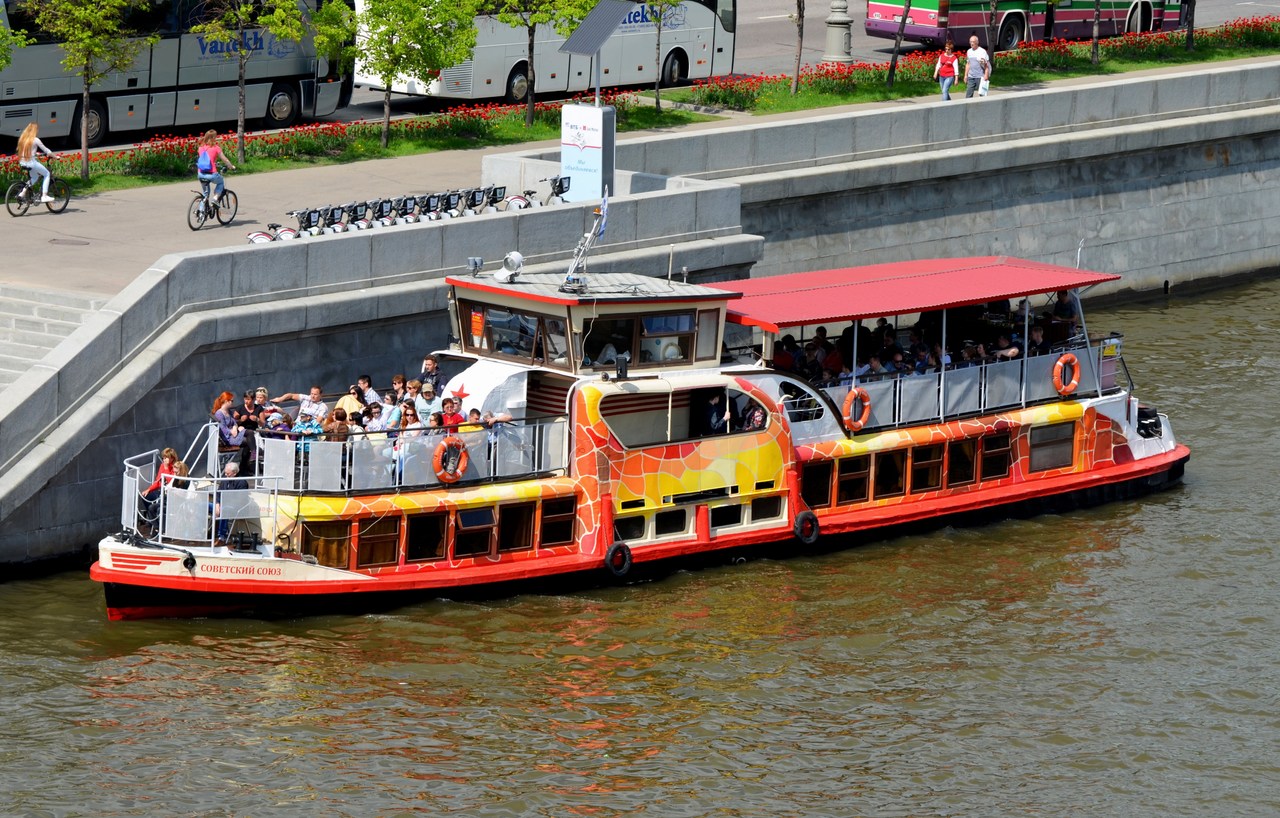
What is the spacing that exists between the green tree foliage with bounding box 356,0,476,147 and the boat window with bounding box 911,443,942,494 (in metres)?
14.4

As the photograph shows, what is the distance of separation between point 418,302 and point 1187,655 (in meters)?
10.7

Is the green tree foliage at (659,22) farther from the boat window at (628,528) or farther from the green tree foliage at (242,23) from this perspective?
the boat window at (628,528)

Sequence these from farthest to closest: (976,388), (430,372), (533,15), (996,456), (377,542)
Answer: (533,15), (996,456), (976,388), (430,372), (377,542)

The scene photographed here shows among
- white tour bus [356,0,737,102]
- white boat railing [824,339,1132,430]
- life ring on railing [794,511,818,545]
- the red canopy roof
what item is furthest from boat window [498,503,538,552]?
white tour bus [356,0,737,102]

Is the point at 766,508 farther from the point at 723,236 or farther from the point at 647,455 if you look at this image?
the point at 723,236

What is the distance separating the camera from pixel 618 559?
2405 centimetres

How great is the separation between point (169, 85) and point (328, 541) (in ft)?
61.6

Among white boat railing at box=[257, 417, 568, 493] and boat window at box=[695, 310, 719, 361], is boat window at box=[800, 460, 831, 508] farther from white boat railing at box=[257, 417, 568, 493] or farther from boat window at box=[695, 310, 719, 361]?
white boat railing at box=[257, 417, 568, 493]

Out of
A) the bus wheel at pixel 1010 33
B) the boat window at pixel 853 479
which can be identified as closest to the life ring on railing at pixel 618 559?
the boat window at pixel 853 479

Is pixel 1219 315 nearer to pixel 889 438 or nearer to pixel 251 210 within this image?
pixel 889 438

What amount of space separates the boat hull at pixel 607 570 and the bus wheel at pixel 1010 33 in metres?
24.3

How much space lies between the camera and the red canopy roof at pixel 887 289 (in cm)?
2541

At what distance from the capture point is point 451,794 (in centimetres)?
1892

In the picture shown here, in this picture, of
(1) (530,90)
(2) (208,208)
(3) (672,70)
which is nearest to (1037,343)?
(2) (208,208)
